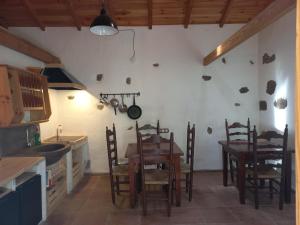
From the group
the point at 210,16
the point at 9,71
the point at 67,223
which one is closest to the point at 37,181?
the point at 67,223

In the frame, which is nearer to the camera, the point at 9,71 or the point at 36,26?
the point at 9,71

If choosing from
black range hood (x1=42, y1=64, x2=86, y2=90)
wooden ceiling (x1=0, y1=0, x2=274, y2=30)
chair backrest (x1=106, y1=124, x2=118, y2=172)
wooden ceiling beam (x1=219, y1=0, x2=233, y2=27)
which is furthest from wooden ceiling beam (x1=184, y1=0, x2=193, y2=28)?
chair backrest (x1=106, y1=124, x2=118, y2=172)

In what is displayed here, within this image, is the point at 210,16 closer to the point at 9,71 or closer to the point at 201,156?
the point at 201,156

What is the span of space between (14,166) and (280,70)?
12.7 feet

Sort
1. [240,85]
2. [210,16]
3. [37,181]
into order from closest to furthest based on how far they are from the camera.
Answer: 1. [37,181]
2. [210,16]
3. [240,85]

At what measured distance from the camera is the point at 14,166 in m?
2.50

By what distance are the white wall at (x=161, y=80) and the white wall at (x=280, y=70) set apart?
0.24m

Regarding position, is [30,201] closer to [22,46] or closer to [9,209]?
[9,209]

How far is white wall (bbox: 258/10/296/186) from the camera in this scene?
12.4 ft

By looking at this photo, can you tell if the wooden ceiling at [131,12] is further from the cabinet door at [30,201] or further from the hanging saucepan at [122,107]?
the cabinet door at [30,201]

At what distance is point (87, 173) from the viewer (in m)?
5.02

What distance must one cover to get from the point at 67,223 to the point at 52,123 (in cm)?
218

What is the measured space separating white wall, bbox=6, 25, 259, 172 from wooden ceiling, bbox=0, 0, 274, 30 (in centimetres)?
21

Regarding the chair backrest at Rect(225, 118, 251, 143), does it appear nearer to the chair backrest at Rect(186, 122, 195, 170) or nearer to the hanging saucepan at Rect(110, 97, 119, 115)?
the chair backrest at Rect(186, 122, 195, 170)
